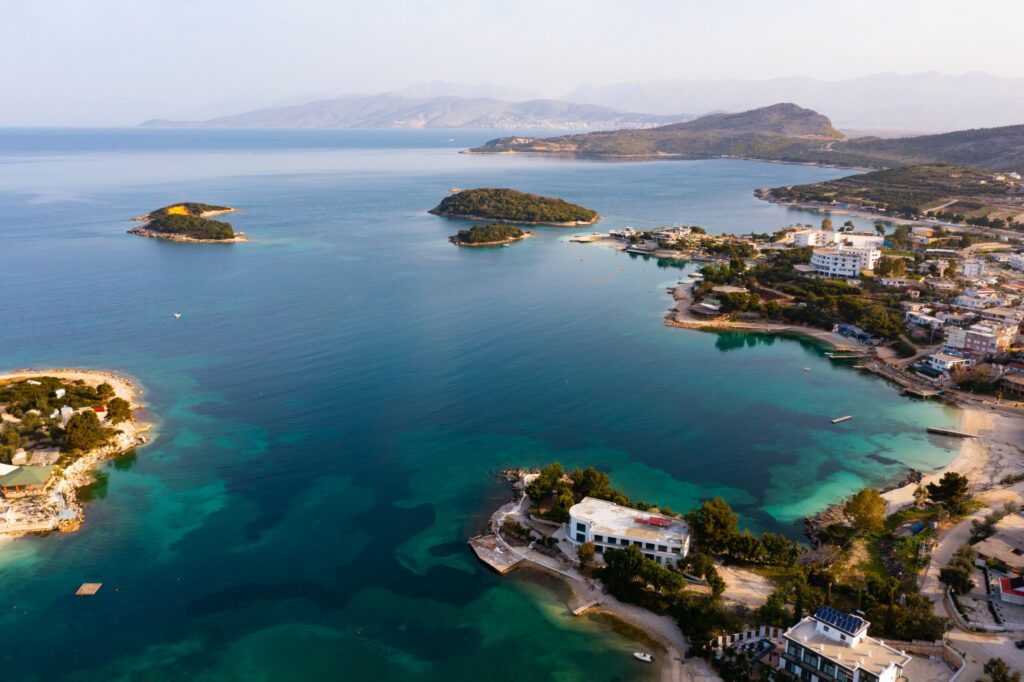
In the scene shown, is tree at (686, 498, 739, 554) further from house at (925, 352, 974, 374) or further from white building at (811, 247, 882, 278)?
white building at (811, 247, 882, 278)

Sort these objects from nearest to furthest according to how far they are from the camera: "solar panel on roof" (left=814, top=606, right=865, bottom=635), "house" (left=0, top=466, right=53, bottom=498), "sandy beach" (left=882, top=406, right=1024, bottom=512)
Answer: "solar panel on roof" (left=814, top=606, right=865, bottom=635)
"house" (left=0, top=466, right=53, bottom=498)
"sandy beach" (left=882, top=406, right=1024, bottom=512)

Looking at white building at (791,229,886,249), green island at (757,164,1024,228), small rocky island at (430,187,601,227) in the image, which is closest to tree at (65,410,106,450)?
white building at (791,229,886,249)

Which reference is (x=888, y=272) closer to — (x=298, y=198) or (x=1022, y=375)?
(x=1022, y=375)

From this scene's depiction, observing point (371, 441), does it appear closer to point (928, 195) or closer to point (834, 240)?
point (834, 240)

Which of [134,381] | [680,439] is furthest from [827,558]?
[134,381]

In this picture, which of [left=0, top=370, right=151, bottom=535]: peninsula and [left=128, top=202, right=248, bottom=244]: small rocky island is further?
[left=128, top=202, right=248, bottom=244]: small rocky island
